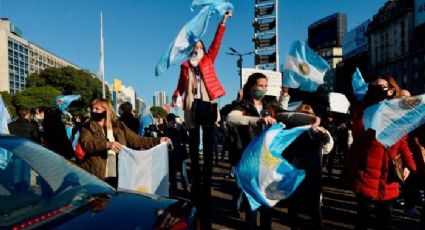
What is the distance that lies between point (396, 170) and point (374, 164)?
0.20 meters

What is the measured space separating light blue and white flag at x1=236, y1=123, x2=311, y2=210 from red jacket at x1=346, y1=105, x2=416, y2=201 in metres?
0.56

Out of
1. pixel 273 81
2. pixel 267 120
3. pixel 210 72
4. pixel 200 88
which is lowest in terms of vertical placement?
pixel 267 120

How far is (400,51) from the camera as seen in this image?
99.1 meters

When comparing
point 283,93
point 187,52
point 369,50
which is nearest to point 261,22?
point 283,93

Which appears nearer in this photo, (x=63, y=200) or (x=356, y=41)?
(x=63, y=200)

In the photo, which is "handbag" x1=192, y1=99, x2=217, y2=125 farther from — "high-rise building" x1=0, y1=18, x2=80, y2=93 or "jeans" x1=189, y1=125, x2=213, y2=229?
"high-rise building" x1=0, y1=18, x2=80, y2=93

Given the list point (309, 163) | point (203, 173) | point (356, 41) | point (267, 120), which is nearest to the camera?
point (267, 120)

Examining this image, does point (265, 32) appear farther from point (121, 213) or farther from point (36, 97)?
point (36, 97)

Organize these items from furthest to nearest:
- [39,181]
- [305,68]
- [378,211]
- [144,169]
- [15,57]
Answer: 1. [15,57]
2. [305,68]
3. [144,169]
4. [378,211]
5. [39,181]

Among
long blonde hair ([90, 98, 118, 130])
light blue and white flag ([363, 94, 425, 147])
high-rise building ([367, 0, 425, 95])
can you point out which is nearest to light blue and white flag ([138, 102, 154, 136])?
long blonde hair ([90, 98, 118, 130])

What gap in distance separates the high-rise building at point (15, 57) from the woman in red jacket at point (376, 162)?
123074 mm

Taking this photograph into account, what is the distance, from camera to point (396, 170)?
13.9 ft

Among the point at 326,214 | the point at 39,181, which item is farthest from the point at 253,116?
the point at 326,214

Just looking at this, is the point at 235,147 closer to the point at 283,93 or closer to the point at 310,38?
the point at 283,93
